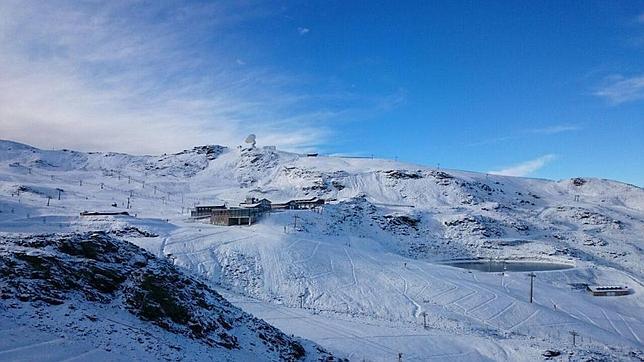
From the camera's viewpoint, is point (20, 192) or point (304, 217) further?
point (20, 192)

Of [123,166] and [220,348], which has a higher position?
[123,166]

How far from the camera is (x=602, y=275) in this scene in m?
53.6

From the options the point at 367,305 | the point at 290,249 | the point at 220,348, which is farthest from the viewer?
the point at 290,249

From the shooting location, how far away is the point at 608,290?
156 feet

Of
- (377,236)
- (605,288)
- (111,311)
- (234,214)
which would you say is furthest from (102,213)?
(605,288)

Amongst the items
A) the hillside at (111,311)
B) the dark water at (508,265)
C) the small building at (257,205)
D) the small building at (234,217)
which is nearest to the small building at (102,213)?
the small building at (234,217)

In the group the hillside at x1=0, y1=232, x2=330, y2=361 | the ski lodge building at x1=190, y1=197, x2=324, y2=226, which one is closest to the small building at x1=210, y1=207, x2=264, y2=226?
the ski lodge building at x1=190, y1=197, x2=324, y2=226

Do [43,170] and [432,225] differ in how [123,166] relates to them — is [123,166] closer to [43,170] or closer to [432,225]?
[43,170]

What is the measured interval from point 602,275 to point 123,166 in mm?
114513

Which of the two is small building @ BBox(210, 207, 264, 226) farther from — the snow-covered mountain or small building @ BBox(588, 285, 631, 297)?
small building @ BBox(588, 285, 631, 297)

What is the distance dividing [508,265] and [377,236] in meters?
18.4

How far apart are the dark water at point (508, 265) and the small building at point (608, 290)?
8635 mm

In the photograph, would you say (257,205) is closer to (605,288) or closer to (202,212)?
(202,212)

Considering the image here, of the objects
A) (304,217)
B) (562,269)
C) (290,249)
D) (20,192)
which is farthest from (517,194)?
(20,192)
